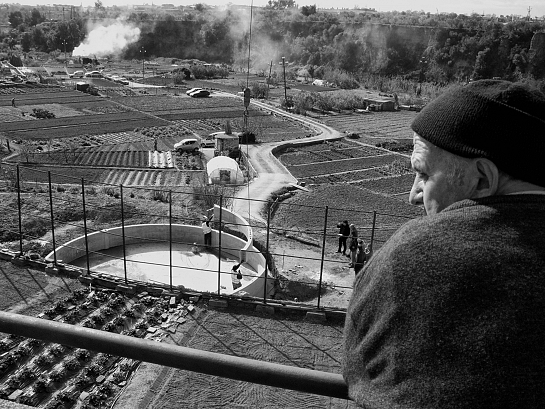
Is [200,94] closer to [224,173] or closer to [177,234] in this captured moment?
[224,173]

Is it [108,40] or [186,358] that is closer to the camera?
[186,358]

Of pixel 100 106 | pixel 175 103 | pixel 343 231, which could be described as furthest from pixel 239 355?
pixel 175 103

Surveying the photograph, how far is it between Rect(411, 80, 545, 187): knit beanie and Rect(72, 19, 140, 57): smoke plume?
80.7m

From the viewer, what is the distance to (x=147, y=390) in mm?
8352

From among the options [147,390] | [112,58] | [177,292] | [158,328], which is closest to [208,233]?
[177,292]

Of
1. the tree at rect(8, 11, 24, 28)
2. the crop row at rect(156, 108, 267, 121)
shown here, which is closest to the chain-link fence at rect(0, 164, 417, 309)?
the crop row at rect(156, 108, 267, 121)

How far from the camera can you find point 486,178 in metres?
1.39

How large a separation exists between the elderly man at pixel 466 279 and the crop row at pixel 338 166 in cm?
2258

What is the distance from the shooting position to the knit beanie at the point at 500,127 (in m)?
1.34

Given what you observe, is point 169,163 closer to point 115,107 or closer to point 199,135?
point 199,135

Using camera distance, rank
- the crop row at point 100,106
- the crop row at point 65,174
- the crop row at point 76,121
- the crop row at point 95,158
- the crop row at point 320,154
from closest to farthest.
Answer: the crop row at point 65,174, the crop row at point 95,158, the crop row at point 320,154, the crop row at point 76,121, the crop row at point 100,106

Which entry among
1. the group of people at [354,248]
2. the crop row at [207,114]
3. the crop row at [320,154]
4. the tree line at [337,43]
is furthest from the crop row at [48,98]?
the group of people at [354,248]

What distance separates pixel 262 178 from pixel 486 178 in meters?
21.8

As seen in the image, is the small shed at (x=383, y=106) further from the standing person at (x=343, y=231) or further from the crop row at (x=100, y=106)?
the standing person at (x=343, y=231)
